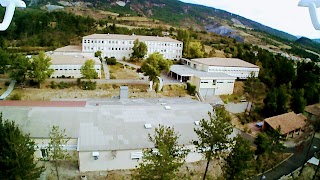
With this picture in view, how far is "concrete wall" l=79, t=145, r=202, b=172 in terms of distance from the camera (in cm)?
1665

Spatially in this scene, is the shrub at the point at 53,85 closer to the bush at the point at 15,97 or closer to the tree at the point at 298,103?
the bush at the point at 15,97

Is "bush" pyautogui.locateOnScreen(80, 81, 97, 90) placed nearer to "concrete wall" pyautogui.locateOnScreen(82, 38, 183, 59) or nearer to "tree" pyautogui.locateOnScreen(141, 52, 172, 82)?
"tree" pyautogui.locateOnScreen(141, 52, 172, 82)

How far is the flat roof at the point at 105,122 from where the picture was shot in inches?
688

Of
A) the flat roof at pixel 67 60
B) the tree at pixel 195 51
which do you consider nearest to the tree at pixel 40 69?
the flat roof at pixel 67 60

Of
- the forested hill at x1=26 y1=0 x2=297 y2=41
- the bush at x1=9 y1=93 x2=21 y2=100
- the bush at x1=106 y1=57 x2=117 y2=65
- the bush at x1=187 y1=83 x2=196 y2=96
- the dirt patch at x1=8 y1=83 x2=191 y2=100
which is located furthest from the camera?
the forested hill at x1=26 y1=0 x2=297 y2=41

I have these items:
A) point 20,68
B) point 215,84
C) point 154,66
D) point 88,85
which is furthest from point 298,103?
point 20,68

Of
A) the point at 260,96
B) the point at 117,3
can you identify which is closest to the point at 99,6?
the point at 117,3

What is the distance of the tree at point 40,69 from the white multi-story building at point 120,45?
13216 mm

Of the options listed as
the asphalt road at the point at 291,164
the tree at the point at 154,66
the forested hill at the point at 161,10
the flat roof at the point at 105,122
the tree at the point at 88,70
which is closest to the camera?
the flat roof at the point at 105,122

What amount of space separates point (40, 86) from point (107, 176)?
17.9 meters

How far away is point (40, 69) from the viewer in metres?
29.1

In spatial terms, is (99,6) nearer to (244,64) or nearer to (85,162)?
(244,64)

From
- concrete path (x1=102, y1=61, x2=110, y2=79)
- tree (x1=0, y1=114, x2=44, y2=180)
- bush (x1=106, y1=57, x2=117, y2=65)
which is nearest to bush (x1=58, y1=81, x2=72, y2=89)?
concrete path (x1=102, y1=61, x2=110, y2=79)

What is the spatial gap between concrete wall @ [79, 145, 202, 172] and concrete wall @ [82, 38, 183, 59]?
29.0 meters
